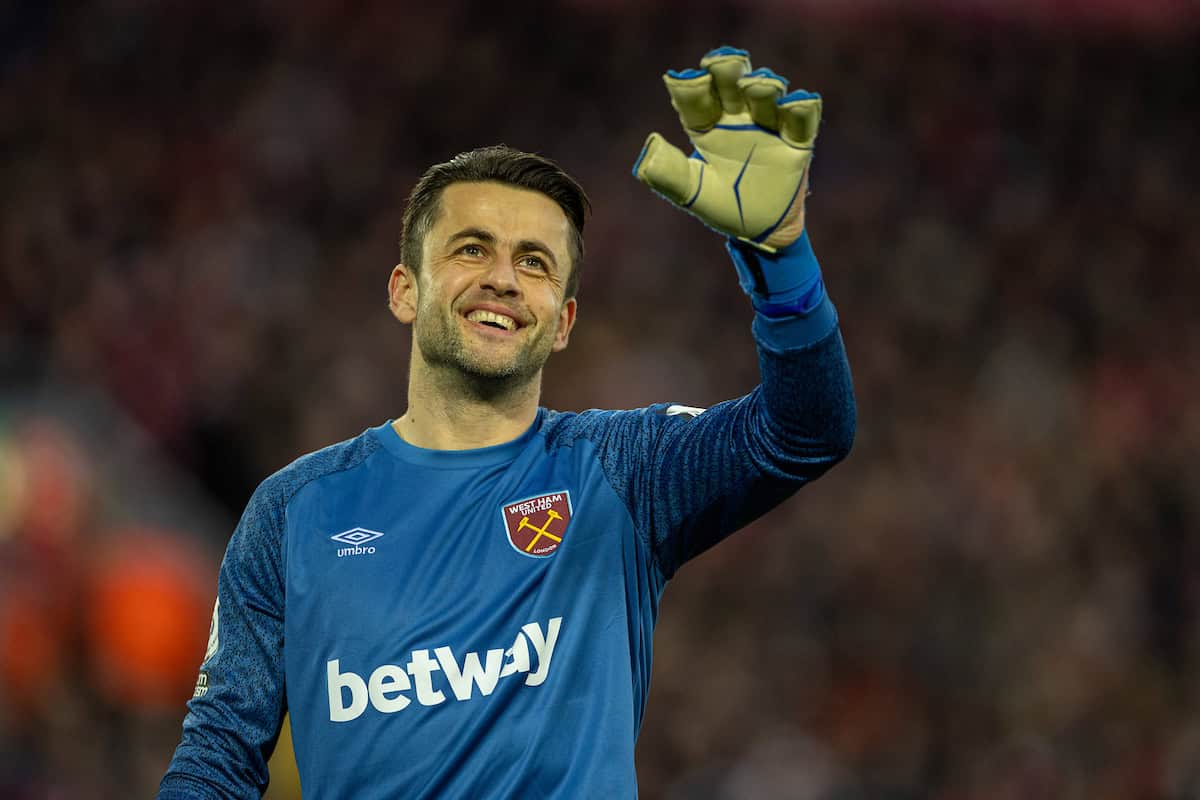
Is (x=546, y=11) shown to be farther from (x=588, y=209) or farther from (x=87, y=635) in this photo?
(x=588, y=209)

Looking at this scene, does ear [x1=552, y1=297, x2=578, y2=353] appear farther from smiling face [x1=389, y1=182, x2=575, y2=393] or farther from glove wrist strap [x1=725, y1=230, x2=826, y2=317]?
glove wrist strap [x1=725, y1=230, x2=826, y2=317]

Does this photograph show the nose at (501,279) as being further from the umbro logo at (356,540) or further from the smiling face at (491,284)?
the umbro logo at (356,540)

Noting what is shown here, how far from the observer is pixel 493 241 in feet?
9.45

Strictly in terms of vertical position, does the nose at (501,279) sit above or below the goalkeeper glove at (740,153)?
above

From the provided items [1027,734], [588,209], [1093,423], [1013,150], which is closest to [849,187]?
[1013,150]

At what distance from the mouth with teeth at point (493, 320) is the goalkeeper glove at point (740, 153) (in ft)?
2.00

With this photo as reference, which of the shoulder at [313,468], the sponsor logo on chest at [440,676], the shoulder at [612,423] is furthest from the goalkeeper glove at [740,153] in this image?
the shoulder at [313,468]

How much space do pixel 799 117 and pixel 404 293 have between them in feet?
3.69

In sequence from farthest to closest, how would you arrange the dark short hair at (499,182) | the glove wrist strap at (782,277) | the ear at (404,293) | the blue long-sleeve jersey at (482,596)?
the ear at (404,293), the dark short hair at (499,182), the blue long-sleeve jersey at (482,596), the glove wrist strap at (782,277)

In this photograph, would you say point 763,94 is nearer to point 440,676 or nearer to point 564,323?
point 564,323

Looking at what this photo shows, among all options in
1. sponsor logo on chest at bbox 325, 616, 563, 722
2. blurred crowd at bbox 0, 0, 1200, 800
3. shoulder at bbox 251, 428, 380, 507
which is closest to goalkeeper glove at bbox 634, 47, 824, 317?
sponsor logo on chest at bbox 325, 616, 563, 722

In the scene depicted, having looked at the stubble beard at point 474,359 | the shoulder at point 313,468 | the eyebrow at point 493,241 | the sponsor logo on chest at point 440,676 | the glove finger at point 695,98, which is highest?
the eyebrow at point 493,241

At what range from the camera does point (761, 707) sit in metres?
7.91

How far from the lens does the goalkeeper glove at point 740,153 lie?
2227mm
